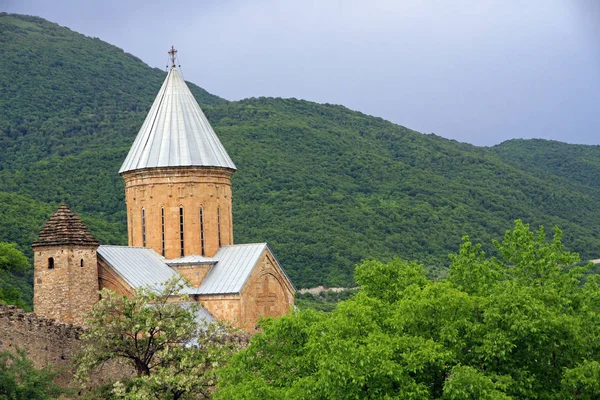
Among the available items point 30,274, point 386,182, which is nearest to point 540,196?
point 386,182

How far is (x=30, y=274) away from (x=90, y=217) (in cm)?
Result: 694

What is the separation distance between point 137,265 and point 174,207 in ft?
8.40

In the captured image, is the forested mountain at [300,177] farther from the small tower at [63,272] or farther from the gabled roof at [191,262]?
the small tower at [63,272]

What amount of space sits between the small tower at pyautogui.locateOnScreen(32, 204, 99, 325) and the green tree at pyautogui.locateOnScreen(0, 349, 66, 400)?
2888 mm

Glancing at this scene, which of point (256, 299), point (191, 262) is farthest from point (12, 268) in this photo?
point (256, 299)

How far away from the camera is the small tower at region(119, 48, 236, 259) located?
79.6 ft

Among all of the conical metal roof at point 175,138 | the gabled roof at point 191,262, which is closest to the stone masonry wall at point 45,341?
the gabled roof at point 191,262

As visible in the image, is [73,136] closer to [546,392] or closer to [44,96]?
[44,96]

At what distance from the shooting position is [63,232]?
19.8 m

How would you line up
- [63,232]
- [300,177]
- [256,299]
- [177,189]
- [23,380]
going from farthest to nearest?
[300,177], [177,189], [256,299], [63,232], [23,380]

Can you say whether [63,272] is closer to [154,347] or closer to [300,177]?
[154,347]

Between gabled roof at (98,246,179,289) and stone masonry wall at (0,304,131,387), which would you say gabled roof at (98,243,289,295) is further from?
stone masonry wall at (0,304,131,387)

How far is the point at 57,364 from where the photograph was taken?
17.5 metres

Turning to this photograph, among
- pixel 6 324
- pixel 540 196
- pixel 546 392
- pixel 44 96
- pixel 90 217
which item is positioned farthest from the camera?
pixel 44 96
